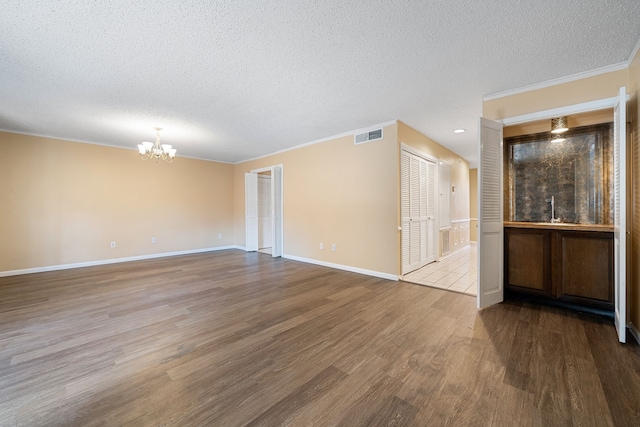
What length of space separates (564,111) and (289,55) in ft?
9.94

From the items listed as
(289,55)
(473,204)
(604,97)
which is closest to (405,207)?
(604,97)

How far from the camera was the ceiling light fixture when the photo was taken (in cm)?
292

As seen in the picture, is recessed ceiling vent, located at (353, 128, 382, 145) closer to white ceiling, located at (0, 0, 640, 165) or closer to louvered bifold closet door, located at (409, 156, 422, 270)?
white ceiling, located at (0, 0, 640, 165)

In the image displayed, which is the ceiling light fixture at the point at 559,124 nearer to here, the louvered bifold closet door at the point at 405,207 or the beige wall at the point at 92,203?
the louvered bifold closet door at the point at 405,207

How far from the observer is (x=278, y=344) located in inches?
84.2

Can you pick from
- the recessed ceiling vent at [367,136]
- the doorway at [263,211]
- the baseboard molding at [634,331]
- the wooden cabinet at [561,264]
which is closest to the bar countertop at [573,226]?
the wooden cabinet at [561,264]

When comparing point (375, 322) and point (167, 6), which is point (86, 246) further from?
point (375, 322)

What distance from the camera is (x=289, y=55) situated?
2.31 metres

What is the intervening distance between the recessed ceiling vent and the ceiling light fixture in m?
2.20

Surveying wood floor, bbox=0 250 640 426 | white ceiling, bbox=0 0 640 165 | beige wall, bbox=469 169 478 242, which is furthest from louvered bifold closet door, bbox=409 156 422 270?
beige wall, bbox=469 169 478 242

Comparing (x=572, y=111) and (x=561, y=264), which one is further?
(x=561, y=264)

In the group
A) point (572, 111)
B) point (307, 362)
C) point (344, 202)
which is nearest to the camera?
point (307, 362)

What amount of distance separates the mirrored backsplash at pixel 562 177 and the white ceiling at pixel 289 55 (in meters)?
0.84

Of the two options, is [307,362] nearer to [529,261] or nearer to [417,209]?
[529,261]
